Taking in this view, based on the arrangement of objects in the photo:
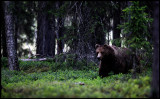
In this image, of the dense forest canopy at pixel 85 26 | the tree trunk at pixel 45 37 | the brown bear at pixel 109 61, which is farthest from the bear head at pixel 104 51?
the tree trunk at pixel 45 37

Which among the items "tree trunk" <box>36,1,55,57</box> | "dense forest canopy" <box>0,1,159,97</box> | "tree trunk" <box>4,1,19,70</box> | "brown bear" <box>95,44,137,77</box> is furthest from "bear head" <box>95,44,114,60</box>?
"tree trunk" <box>36,1,55,57</box>

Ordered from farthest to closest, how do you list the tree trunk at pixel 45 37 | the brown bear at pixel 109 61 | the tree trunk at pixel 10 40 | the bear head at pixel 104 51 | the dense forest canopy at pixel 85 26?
the tree trunk at pixel 45 37
the tree trunk at pixel 10 40
the brown bear at pixel 109 61
the bear head at pixel 104 51
the dense forest canopy at pixel 85 26

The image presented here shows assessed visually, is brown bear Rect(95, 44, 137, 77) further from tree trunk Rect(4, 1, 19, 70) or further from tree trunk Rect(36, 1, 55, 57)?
tree trunk Rect(36, 1, 55, 57)

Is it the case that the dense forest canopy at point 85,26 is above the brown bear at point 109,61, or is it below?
above

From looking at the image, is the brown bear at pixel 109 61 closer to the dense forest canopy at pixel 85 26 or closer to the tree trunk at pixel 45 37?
the dense forest canopy at pixel 85 26

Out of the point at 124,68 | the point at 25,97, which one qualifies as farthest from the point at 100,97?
the point at 124,68

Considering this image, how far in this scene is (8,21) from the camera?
38.8 ft

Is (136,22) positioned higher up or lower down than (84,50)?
higher up

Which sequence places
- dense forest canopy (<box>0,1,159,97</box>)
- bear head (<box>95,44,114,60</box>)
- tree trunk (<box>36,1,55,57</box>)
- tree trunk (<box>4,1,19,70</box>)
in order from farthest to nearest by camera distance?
tree trunk (<box>36,1,55,57</box>)
tree trunk (<box>4,1,19,70</box>)
bear head (<box>95,44,114,60</box>)
dense forest canopy (<box>0,1,159,97</box>)

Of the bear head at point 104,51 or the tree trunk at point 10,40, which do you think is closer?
the bear head at point 104,51

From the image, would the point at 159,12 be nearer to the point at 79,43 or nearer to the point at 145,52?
the point at 145,52

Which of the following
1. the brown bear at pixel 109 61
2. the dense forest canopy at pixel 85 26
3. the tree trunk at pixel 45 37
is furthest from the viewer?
the tree trunk at pixel 45 37

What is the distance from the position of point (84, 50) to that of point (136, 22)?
605cm

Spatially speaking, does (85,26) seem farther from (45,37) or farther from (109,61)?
(45,37)
